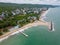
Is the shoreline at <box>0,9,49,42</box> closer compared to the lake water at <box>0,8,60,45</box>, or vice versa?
the lake water at <box>0,8,60,45</box>

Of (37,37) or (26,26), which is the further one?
(26,26)

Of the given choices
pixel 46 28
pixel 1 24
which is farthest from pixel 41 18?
pixel 1 24

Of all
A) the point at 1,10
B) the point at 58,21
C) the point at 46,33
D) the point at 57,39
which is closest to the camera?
the point at 57,39

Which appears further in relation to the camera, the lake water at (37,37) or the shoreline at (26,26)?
the shoreline at (26,26)

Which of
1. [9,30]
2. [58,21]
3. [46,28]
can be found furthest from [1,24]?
[58,21]

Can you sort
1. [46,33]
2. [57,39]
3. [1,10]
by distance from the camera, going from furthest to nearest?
[1,10] < [46,33] < [57,39]

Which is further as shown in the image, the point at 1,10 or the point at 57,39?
the point at 1,10

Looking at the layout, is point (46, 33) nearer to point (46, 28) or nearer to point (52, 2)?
point (46, 28)

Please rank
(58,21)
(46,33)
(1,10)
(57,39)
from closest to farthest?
1. (57,39)
2. (46,33)
3. (58,21)
4. (1,10)

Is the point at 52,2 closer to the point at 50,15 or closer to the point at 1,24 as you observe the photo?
the point at 50,15
